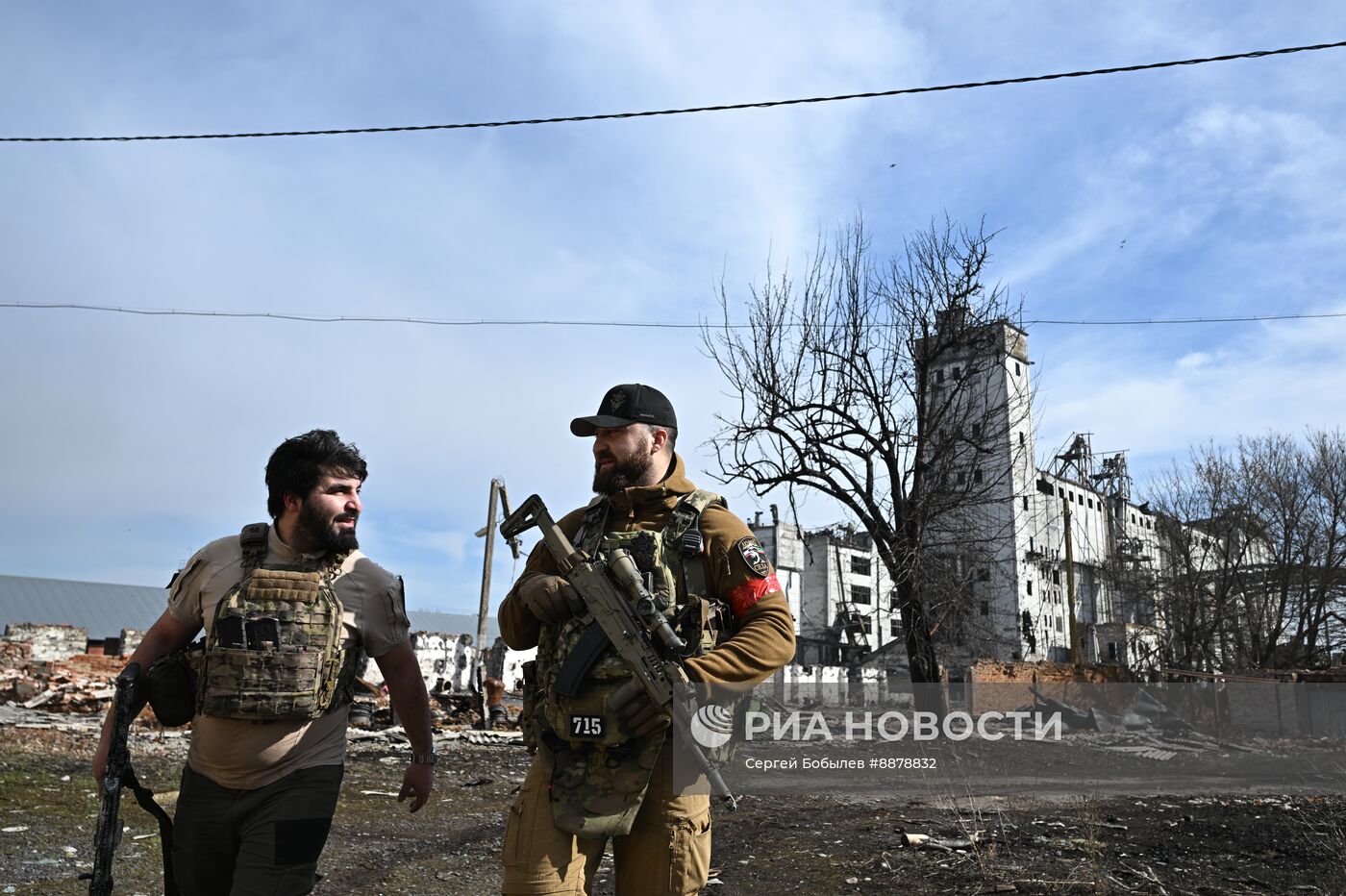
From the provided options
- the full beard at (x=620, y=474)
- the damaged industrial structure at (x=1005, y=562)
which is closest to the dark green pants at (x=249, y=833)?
the full beard at (x=620, y=474)

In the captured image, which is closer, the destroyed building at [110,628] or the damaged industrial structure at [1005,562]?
the damaged industrial structure at [1005,562]

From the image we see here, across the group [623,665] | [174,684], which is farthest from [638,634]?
[174,684]

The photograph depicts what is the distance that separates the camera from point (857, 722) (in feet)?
64.0

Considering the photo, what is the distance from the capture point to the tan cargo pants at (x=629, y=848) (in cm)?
250

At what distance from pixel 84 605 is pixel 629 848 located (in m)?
48.9

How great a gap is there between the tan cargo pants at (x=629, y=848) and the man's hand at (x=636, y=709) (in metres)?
0.12

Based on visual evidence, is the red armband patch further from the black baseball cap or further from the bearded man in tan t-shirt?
the bearded man in tan t-shirt

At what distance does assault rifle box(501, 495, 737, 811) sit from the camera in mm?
2539

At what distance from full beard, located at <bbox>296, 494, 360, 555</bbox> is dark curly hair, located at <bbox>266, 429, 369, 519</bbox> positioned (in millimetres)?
61

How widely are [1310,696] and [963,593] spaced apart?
43.7 feet

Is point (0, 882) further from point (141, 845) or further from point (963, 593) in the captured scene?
point (963, 593)

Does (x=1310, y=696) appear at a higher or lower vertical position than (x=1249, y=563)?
lower

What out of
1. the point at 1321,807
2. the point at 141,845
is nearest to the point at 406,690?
the point at 141,845

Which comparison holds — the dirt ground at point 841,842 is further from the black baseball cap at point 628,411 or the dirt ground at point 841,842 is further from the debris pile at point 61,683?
the debris pile at point 61,683
